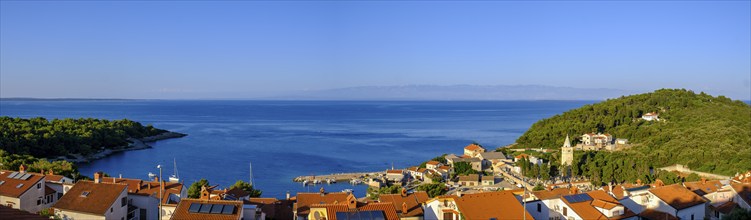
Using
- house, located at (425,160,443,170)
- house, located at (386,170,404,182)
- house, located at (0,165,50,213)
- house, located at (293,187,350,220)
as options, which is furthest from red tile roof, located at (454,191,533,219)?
house, located at (425,160,443,170)

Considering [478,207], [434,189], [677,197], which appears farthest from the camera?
[434,189]

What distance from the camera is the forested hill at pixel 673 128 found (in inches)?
1588

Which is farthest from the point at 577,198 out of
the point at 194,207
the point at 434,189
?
the point at 434,189

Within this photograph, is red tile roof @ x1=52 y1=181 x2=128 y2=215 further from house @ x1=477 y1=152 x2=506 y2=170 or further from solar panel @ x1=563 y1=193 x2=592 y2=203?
house @ x1=477 y1=152 x2=506 y2=170

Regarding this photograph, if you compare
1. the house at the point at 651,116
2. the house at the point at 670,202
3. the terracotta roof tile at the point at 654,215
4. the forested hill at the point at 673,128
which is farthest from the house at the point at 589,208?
the house at the point at 651,116

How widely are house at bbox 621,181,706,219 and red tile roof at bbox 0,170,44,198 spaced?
1735 centimetres

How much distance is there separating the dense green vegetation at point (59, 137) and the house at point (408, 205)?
3995cm

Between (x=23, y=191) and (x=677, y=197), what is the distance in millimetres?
19291

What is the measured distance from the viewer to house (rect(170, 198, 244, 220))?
11383 mm

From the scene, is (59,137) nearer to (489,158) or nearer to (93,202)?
(489,158)

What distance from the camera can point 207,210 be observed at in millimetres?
11586

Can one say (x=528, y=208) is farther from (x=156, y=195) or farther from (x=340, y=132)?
(x=340, y=132)

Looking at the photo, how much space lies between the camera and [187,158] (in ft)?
171

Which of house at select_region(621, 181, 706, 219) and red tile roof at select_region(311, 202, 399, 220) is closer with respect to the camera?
red tile roof at select_region(311, 202, 399, 220)
